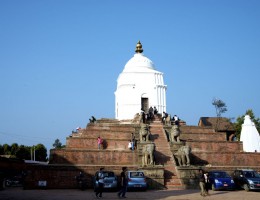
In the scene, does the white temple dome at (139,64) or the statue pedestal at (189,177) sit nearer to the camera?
the statue pedestal at (189,177)

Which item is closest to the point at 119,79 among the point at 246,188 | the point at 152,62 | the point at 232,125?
the point at 152,62

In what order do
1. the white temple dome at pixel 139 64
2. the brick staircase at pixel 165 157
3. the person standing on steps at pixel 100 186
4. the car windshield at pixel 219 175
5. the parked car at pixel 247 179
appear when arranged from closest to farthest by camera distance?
the person standing on steps at pixel 100 186 → the parked car at pixel 247 179 → the car windshield at pixel 219 175 → the brick staircase at pixel 165 157 → the white temple dome at pixel 139 64

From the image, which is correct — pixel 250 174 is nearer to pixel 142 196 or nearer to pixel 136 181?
pixel 136 181

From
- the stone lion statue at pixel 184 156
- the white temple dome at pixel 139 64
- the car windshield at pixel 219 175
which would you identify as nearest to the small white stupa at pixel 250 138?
the white temple dome at pixel 139 64

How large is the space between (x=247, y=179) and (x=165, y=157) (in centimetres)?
728

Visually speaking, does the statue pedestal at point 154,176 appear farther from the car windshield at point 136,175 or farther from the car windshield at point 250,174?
the car windshield at point 250,174

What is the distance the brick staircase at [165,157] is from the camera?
23.6 m

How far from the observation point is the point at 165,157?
26.8 m

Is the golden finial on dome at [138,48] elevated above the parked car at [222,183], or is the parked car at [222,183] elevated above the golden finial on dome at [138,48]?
the golden finial on dome at [138,48]

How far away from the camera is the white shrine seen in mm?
42969

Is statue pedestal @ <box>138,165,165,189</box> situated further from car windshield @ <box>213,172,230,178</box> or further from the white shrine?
the white shrine

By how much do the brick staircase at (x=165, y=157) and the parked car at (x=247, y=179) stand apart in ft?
12.8

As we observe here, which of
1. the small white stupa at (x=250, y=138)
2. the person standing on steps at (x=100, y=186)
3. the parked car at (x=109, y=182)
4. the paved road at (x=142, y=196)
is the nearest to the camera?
the paved road at (x=142, y=196)

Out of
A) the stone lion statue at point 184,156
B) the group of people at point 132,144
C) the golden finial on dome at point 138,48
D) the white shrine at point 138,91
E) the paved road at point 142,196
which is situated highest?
the golden finial on dome at point 138,48
